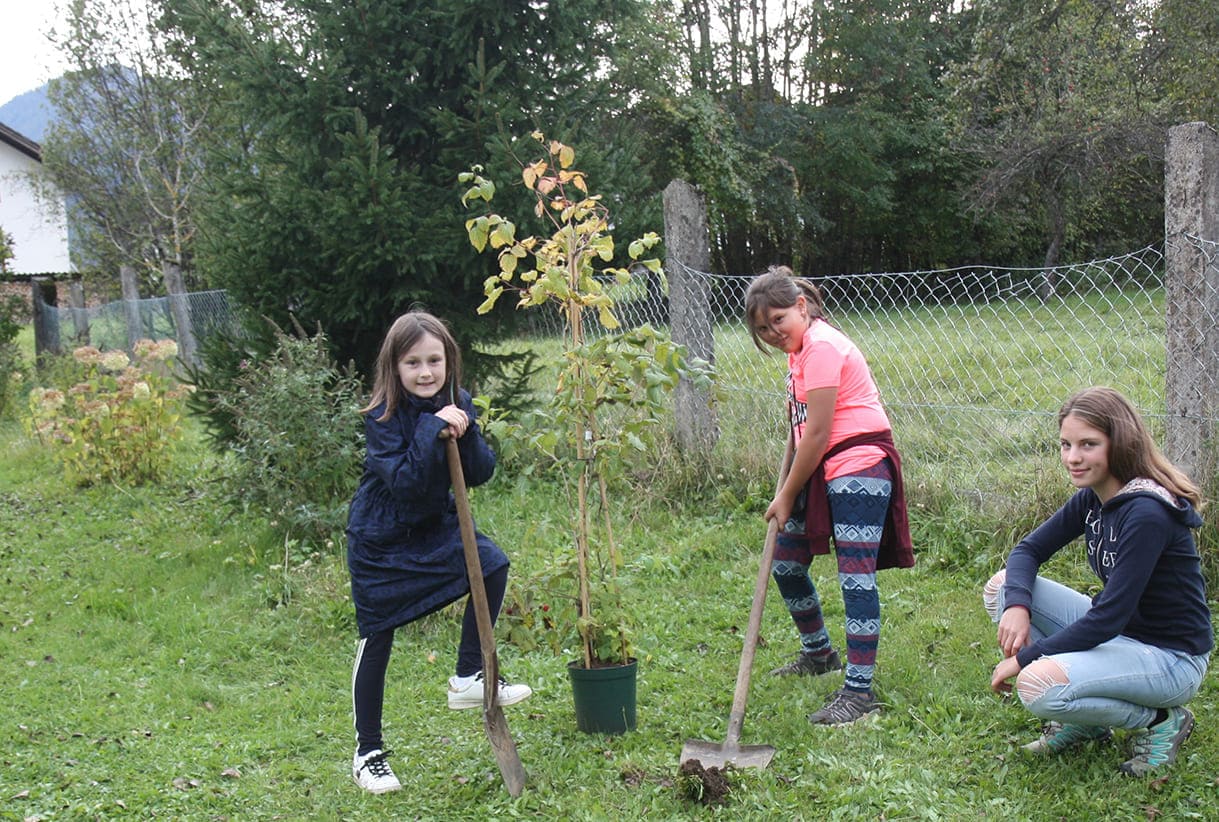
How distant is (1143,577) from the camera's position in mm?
2865

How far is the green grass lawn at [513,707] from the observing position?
311 cm

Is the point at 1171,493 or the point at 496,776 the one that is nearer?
the point at 1171,493

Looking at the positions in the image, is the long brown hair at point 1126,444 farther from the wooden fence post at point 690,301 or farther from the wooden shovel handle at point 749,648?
the wooden fence post at point 690,301

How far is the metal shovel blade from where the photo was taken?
327 cm

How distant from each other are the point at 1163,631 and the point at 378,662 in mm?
2336

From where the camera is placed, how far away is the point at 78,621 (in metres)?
5.43

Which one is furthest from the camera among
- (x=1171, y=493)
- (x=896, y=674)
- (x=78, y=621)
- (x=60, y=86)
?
(x=60, y=86)

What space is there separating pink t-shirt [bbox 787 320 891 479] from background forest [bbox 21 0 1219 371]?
3.54 metres

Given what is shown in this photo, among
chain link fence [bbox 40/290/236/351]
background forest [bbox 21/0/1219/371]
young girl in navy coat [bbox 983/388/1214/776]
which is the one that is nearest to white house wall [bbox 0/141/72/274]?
background forest [bbox 21/0/1219/371]

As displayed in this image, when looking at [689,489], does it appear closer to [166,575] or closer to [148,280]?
[166,575]

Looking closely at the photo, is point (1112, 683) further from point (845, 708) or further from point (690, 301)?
point (690, 301)

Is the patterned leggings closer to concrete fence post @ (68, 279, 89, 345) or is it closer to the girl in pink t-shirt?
the girl in pink t-shirt

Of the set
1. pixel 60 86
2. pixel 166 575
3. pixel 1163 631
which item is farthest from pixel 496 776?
pixel 60 86

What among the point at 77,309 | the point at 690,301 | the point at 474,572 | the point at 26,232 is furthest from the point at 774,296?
the point at 26,232
